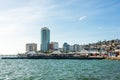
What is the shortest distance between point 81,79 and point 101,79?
2872mm

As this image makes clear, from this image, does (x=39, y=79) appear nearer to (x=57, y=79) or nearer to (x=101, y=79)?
(x=57, y=79)

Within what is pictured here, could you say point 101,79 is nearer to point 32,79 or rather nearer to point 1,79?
point 32,79

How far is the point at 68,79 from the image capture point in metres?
45.2

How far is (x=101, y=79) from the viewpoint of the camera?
44.5 m

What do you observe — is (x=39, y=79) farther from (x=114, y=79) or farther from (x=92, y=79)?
(x=114, y=79)

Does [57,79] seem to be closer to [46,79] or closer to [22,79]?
[46,79]

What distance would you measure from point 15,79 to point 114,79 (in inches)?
543

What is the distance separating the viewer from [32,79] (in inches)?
1779

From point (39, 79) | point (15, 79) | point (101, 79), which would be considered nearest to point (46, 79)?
point (39, 79)

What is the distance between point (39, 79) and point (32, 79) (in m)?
1.03

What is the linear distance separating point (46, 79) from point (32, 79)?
2.00 metres

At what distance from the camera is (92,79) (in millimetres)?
44812

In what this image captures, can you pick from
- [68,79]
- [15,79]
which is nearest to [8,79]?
[15,79]

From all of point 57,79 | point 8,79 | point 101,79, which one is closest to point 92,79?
point 101,79
